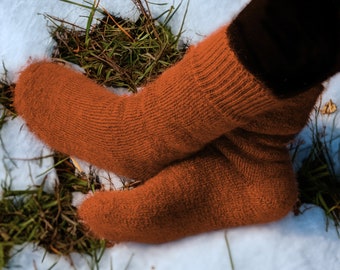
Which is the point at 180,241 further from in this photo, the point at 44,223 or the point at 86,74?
the point at 86,74

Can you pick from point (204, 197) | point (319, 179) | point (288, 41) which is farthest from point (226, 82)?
point (319, 179)

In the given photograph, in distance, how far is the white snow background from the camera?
0.93 m

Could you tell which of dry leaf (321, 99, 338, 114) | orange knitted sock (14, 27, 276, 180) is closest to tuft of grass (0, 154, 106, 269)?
orange knitted sock (14, 27, 276, 180)

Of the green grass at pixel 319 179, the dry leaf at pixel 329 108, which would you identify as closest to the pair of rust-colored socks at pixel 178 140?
the green grass at pixel 319 179

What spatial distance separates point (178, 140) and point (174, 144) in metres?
0.02

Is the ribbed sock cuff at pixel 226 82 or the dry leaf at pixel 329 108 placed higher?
the ribbed sock cuff at pixel 226 82

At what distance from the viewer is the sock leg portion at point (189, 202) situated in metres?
0.89

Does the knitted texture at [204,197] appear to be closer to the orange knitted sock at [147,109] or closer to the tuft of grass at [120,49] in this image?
the orange knitted sock at [147,109]

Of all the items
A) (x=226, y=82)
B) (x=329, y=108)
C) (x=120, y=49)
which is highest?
(x=120, y=49)

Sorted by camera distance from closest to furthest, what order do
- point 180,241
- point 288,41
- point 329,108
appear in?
point 288,41, point 180,241, point 329,108

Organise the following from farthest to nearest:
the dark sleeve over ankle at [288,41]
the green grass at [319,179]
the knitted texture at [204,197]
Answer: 1. the green grass at [319,179]
2. the knitted texture at [204,197]
3. the dark sleeve over ankle at [288,41]

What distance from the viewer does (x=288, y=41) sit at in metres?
0.65

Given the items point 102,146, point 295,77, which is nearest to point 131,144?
point 102,146

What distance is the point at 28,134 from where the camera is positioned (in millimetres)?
1017
